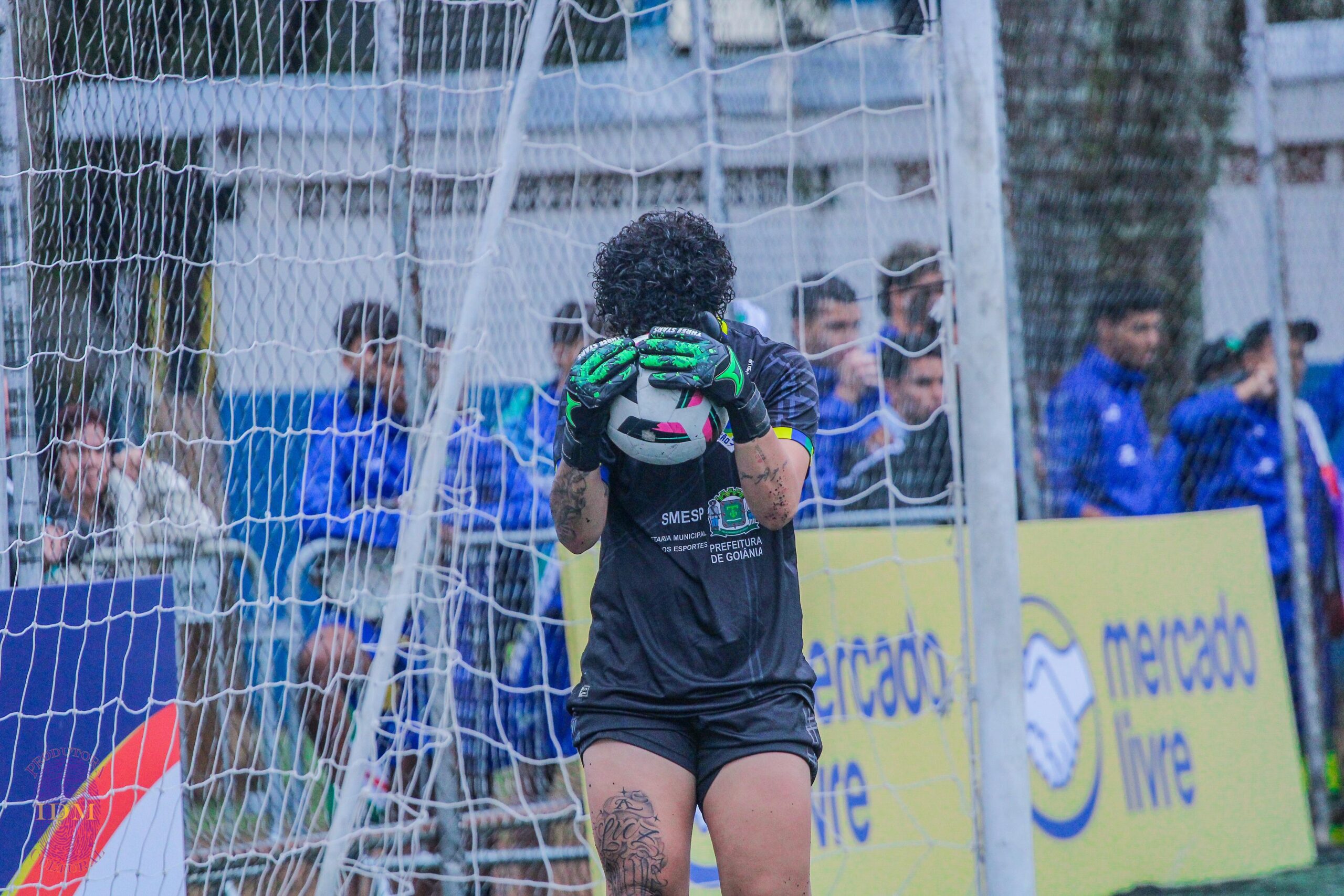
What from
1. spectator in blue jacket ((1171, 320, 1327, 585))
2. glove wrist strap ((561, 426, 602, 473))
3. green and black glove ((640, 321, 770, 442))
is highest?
spectator in blue jacket ((1171, 320, 1327, 585))

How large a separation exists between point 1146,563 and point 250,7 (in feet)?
12.1

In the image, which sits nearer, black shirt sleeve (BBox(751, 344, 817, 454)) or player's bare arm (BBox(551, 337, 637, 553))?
player's bare arm (BBox(551, 337, 637, 553))

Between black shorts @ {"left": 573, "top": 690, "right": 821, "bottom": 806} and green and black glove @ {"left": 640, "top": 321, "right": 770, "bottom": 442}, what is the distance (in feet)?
1.89

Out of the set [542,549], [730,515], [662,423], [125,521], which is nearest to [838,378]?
[542,549]

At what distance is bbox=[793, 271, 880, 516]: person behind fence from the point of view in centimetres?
447

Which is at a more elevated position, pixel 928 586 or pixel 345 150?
pixel 345 150

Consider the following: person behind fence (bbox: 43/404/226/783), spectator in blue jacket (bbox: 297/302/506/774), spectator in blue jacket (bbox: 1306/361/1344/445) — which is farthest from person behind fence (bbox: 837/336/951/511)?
spectator in blue jacket (bbox: 1306/361/1344/445)

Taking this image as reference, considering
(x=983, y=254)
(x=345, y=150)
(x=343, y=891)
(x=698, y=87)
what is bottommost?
(x=343, y=891)

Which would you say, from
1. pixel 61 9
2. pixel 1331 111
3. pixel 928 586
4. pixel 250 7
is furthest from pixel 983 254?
pixel 1331 111

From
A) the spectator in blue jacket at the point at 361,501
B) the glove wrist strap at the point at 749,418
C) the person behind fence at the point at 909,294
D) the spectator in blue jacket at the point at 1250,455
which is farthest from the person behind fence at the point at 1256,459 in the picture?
the glove wrist strap at the point at 749,418

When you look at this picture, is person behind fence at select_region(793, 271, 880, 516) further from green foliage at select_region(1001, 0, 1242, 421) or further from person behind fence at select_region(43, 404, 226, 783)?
person behind fence at select_region(43, 404, 226, 783)

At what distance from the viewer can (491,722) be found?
4.13 m

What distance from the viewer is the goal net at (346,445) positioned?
397cm

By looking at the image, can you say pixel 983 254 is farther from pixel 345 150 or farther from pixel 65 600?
pixel 65 600
